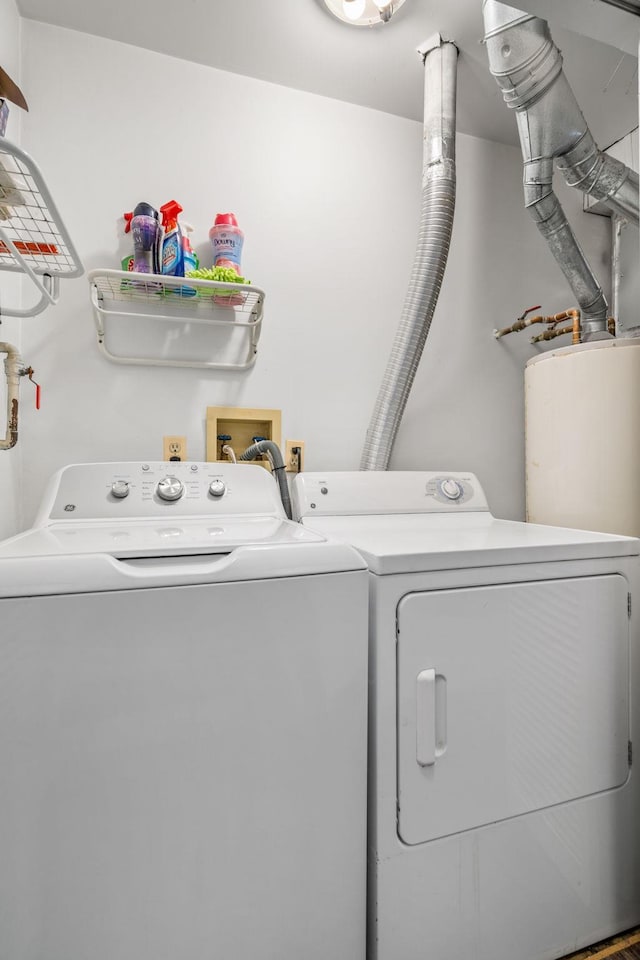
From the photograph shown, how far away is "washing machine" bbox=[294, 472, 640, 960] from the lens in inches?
38.6

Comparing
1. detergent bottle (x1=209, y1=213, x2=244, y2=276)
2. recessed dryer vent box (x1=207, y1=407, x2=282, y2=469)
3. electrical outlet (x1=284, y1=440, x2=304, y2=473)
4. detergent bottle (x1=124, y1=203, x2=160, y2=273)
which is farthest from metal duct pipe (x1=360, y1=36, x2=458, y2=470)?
detergent bottle (x1=124, y1=203, x2=160, y2=273)

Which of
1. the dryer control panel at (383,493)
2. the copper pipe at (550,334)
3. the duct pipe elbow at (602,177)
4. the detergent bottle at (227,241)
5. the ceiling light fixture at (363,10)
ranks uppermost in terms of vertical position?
the ceiling light fixture at (363,10)

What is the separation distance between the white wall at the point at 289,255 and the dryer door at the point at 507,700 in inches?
38.8

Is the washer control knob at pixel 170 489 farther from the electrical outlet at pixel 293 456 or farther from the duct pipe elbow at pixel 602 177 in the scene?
the duct pipe elbow at pixel 602 177

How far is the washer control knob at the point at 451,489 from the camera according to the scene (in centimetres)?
175

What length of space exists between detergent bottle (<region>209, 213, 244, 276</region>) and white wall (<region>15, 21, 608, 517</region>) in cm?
11

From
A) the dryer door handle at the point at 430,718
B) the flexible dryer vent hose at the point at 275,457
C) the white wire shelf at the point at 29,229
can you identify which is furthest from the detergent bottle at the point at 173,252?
the dryer door handle at the point at 430,718

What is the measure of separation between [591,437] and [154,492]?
55.1 inches

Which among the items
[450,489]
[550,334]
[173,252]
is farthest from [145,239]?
[550,334]

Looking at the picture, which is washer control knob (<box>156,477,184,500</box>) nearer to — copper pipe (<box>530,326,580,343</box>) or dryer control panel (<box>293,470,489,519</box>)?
dryer control panel (<box>293,470,489,519</box>)

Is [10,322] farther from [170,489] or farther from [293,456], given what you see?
[293,456]

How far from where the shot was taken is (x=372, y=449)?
1.80 metres

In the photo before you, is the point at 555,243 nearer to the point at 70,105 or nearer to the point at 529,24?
the point at 529,24

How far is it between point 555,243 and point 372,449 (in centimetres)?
105
